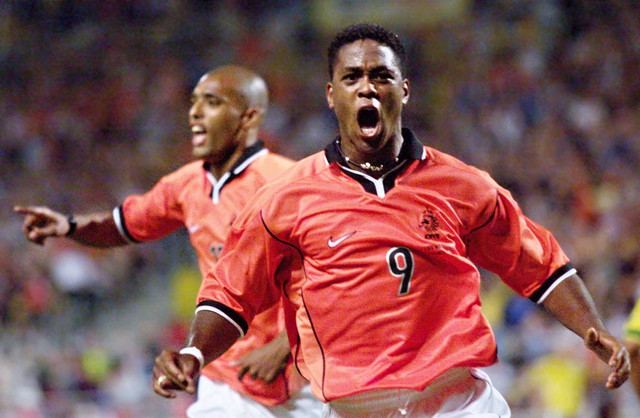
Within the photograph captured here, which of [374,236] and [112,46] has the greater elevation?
[374,236]

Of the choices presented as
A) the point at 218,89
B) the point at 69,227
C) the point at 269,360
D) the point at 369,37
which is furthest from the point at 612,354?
the point at 69,227

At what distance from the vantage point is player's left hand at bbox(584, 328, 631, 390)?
3.31 meters

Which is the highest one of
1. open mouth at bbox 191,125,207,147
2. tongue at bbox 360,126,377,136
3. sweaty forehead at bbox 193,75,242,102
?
tongue at bbox 360,126,377,136

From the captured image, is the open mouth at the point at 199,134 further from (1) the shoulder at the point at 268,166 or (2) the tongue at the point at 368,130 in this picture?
(2) the tongue at the point at 368,130

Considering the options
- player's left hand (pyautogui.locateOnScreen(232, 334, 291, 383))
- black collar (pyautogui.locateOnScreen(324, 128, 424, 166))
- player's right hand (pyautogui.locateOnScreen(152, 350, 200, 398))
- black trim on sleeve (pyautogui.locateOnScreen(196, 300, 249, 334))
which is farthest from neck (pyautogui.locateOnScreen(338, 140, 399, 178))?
player's left hand (pyautogui.locateOnScreen(232, 334, 291, 383))

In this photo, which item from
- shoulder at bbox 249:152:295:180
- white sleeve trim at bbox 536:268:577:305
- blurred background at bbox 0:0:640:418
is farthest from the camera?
blurred background at bbox 0:0:640:418

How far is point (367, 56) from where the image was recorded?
140 inches

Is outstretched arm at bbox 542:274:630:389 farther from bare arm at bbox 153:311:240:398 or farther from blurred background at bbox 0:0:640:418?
blurred background at bbox 0:0:640:418

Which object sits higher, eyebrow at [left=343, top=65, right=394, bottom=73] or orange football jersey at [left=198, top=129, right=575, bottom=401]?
eyebrow at [left=343, top=65, right=394, bottom=73]

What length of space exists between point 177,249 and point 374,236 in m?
7.01

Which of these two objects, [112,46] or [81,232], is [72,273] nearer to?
[112,46]

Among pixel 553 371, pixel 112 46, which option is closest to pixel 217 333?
pixel 553 371

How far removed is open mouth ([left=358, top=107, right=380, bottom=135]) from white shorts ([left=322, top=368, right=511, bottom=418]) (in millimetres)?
881

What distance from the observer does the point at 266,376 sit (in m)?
4.46
